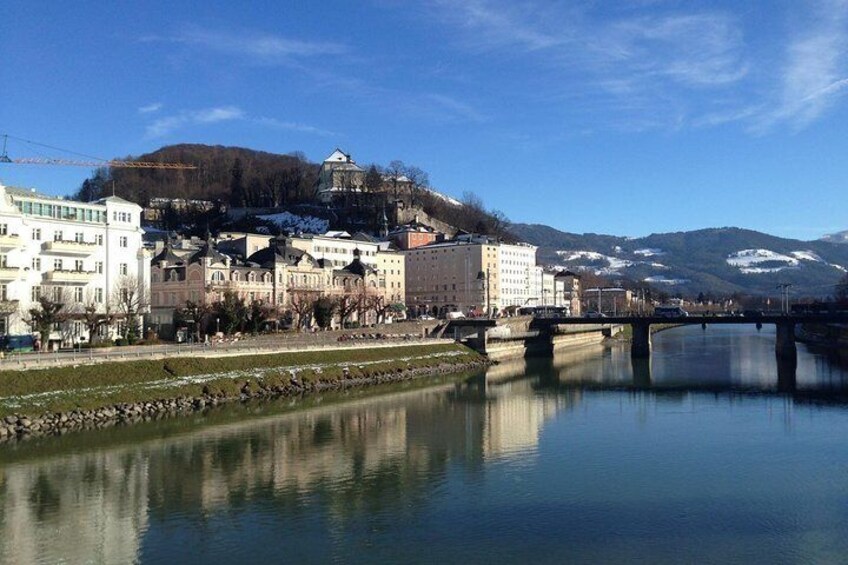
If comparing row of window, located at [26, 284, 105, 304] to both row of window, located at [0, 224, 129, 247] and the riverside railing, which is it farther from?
the riverside railing

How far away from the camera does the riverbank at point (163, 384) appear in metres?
36.0

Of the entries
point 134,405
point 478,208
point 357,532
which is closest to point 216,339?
point 134,405

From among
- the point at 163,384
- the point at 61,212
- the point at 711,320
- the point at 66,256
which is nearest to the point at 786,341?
the point at 711,320

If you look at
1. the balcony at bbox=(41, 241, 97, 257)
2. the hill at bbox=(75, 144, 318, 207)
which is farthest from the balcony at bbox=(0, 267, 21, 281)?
the hill at bbox=(75, 144, 318, 207)

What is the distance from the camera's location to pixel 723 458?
3098cm

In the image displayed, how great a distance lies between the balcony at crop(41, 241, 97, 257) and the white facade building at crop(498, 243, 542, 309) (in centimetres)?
7681

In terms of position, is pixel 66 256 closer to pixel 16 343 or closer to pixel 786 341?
pixel 16 343

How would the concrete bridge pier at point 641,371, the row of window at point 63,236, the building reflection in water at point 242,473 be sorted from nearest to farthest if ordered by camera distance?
1. the building reflection in water at point 242,473
2. the row of window at point 63,236
3. the concrete bridge pier at point 641,371

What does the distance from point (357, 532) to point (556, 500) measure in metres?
6.71

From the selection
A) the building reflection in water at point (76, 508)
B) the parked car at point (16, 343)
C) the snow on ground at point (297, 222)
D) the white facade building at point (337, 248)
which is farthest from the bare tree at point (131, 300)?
the snow on ground at point (297, 222)

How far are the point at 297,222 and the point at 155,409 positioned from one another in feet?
312

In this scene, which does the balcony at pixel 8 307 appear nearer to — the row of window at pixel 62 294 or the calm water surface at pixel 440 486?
the row of window at pixel 62 294

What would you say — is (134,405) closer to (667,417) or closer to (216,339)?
(216,339)

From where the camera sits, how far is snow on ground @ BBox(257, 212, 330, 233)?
130875mm
